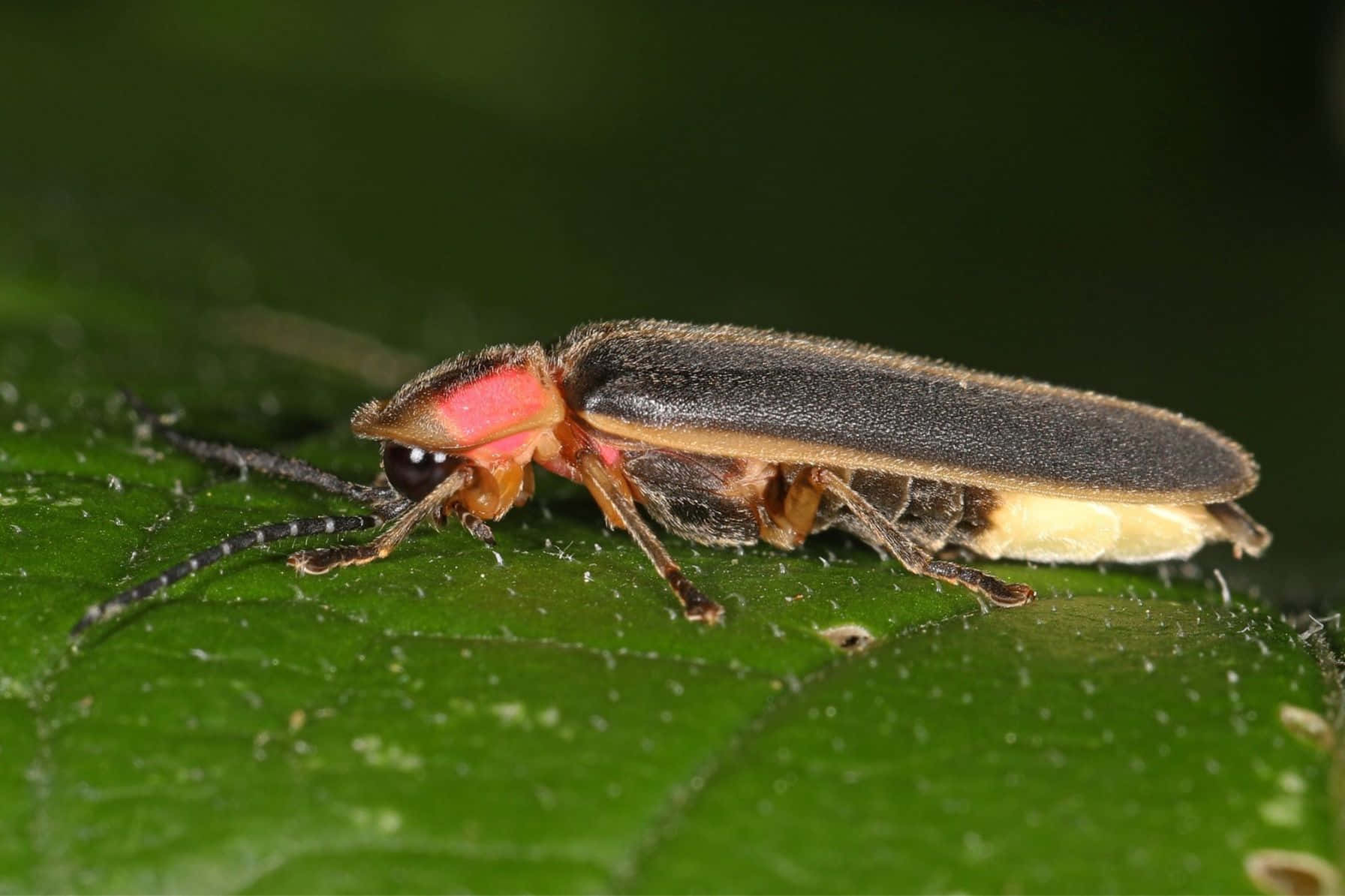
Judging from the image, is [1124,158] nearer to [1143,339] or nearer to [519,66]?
[1143,339]

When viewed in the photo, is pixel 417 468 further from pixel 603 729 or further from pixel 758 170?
pixel 758 170

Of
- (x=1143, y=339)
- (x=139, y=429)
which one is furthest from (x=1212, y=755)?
(x=1143, y=339)

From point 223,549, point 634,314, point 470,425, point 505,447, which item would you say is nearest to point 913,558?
point 505,447

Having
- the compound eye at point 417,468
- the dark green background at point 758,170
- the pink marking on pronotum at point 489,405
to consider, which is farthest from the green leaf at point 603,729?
the dark green background at point 758,170

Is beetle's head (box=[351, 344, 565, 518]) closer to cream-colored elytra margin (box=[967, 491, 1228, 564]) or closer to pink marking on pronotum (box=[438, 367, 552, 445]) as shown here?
pink marking on pronotum (box=[438, 367, 552, 445])

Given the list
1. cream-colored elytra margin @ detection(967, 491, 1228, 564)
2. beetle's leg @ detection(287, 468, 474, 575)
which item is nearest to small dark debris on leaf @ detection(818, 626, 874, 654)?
cream-colored elytra margin @ detection(967, 491, 1228, 564)

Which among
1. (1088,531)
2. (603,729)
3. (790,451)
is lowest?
(603,729)

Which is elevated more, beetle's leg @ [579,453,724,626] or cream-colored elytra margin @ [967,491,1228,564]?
cream-colored elytra margin @ [967,491,1228,564]
